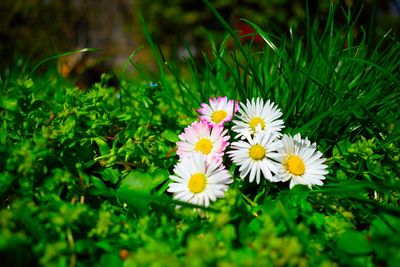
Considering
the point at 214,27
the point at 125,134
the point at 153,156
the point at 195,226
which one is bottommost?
the point at 195,226

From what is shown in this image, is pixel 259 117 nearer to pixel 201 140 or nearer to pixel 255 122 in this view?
pixel 255 122

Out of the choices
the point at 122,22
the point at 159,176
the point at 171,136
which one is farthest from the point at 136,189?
the point at 122,22

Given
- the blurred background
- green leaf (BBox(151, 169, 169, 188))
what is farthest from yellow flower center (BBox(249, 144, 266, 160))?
the blurred background

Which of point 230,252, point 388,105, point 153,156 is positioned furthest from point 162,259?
point 388,105

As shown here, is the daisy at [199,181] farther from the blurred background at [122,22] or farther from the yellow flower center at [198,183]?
the blurred background at [122,22]

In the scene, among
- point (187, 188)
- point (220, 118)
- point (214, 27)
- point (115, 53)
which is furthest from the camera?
point (115, 53)

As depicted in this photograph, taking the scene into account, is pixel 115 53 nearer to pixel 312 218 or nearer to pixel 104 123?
pixel 104 123

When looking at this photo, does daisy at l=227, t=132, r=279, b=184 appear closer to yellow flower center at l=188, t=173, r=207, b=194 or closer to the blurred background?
yellow flower center at l=188, t=173, r=207, b=194

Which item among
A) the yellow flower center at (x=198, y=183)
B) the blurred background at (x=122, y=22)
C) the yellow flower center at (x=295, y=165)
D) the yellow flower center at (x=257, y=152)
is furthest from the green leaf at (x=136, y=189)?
the blurred background at (x=122, y=22)
